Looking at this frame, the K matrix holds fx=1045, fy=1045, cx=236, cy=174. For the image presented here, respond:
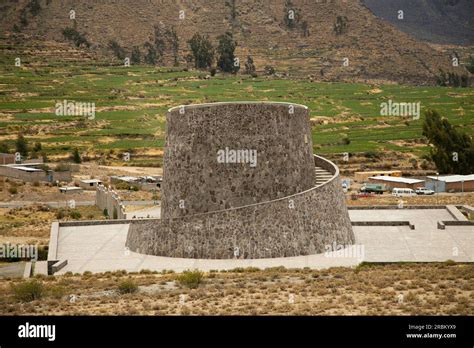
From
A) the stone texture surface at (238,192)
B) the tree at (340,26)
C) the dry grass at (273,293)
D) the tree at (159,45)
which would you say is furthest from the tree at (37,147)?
the tree at (340,26)

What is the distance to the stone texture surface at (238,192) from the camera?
27.4 meters

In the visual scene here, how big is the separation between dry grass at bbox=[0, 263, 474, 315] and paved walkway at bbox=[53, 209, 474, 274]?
3.96 feet

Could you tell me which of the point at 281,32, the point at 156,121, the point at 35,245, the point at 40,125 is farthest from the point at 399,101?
the point at 35,245

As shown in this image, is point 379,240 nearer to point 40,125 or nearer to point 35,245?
point 35,245

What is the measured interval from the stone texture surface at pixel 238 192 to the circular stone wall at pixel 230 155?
3cm

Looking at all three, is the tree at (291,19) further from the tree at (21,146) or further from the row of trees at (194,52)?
the tree at (21,146)

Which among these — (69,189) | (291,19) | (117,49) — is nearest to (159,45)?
(117,49)

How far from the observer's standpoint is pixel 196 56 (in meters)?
125

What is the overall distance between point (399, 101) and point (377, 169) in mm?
33387

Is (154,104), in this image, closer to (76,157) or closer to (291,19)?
(76,157)

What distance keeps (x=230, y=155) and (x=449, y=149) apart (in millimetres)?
39398

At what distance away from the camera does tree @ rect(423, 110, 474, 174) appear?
64.5 m

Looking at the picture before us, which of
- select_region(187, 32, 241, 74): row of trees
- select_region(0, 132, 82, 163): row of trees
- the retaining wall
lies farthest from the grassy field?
the retaining wall

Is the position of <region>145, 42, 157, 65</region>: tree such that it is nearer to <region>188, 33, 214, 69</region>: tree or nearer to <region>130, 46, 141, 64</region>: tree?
<region>130, 46, 141, 64</region>: tree
